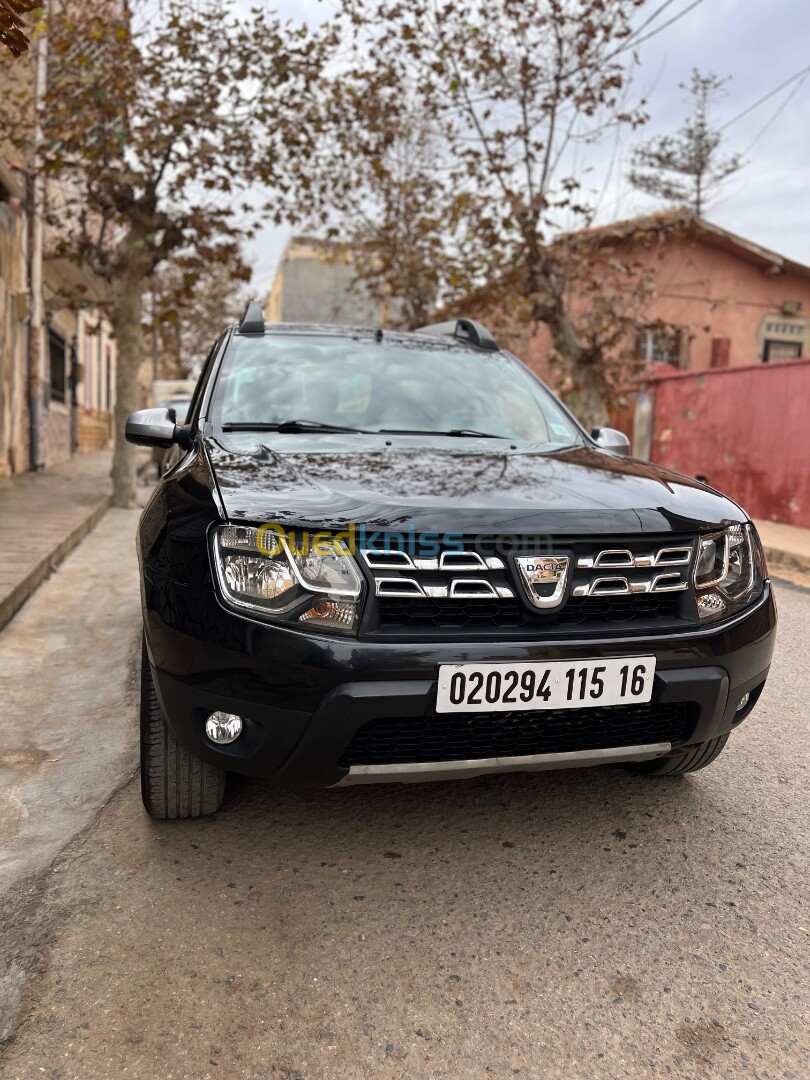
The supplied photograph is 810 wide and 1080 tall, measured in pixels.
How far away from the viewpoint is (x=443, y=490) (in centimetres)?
217

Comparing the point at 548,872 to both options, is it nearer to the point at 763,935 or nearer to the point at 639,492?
the point at 763,935

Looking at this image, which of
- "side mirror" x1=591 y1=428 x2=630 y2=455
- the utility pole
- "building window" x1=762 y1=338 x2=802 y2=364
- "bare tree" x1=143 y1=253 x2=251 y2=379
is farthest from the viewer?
"bare tree" x1=143 y1=253 x2=251 y2=379

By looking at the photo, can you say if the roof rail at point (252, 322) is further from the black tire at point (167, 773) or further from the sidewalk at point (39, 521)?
the sidewalk at point (39, 521)

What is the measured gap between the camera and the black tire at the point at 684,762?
253 centimetres

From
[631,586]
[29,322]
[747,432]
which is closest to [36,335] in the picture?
[29,322]

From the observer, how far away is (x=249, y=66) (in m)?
9.41

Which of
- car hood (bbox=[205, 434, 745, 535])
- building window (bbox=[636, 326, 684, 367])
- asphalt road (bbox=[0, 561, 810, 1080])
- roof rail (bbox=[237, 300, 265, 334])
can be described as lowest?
asphalt road (bbox=[0, 561, 810, 1080])

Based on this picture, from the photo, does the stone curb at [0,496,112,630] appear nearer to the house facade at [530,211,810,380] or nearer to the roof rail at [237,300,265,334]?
the roof rail at [237,300,265,334]

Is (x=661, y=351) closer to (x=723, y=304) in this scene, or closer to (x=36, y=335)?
(x=723, y=304)

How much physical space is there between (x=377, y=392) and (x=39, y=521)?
18.8 ft

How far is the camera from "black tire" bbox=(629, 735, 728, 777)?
2.53 meters

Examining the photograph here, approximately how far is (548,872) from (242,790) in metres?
0.96

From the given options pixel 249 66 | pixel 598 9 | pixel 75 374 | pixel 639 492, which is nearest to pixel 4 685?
pixel 639 492

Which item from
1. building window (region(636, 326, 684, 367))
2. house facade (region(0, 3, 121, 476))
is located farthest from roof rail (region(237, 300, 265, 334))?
building window (region(636, 326, 684, 367))
